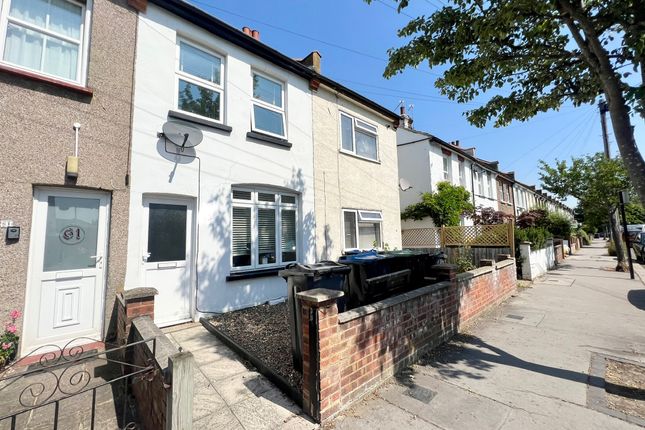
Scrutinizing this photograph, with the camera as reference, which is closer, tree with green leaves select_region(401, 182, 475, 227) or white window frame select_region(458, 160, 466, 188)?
tree with green leaves select_region(401, 182, 475, 227)

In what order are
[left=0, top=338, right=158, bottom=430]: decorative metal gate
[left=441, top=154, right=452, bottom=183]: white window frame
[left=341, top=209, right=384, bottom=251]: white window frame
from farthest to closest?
[left=441, top=154, right=452, bottom=183]: white window frame
[left=341, top=209, right=384, bottom=251]: white window frame
[left=0, top=338, right=158, bottom=430]: decorative metal gate

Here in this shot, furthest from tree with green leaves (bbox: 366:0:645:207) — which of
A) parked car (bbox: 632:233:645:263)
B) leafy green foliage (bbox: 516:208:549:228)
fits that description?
parked car (bbox: 632:233:645:263)

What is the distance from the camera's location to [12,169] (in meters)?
3.81

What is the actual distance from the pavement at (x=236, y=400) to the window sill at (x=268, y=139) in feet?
14.1

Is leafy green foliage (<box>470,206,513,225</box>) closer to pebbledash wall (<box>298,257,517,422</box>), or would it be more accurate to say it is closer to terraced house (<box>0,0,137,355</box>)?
pebbledash wall (<box>298,257,517,422</box>)

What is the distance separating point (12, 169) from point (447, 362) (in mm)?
6462

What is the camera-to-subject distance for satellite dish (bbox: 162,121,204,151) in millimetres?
5082

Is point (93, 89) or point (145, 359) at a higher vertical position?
point (93, 89)

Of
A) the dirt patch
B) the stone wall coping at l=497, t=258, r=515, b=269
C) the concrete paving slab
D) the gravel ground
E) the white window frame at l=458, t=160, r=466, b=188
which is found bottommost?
the dirt patch

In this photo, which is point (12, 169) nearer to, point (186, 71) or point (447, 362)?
point (186, 71)

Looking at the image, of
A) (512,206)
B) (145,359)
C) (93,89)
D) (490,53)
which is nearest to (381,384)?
(145,359)

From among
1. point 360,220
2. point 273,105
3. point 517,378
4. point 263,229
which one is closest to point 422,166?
point 360,220

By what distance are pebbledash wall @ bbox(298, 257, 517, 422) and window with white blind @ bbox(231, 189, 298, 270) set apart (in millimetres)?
3394

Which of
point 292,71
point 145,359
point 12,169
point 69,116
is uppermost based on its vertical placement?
point 292,71
